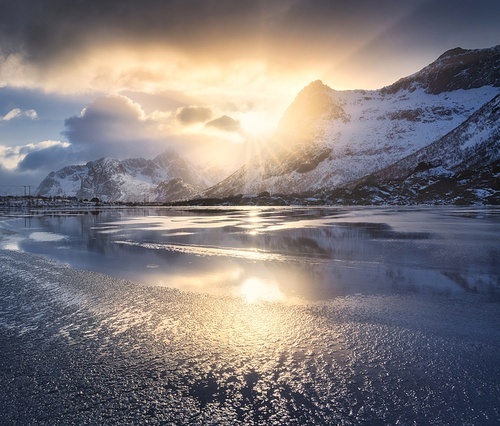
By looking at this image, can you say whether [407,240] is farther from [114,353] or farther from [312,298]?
[114,353]

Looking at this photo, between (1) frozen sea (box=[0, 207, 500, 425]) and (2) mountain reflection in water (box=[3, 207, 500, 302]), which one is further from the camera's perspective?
(2) mountain reflection in water (box=[3, 207, 500, 302])

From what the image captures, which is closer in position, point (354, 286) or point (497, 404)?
point (497, 404)

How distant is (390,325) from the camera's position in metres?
11.5

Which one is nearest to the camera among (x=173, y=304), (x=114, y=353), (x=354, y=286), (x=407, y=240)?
(x=114, y=353)

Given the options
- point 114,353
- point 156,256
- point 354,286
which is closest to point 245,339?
point 114,353

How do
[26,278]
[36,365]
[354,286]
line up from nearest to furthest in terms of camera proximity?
[36,365]
[354,286]
[26,278]

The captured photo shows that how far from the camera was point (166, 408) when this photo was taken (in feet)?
23.2

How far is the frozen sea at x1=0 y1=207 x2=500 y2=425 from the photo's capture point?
701 centimetres

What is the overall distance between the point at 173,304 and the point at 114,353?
14.8ft

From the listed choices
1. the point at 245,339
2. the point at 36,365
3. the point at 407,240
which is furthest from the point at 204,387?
the point at 407,240

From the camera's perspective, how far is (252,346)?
32.4ft

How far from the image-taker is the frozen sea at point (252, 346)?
276 inches

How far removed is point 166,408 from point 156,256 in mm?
19623

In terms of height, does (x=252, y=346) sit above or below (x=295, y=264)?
above
